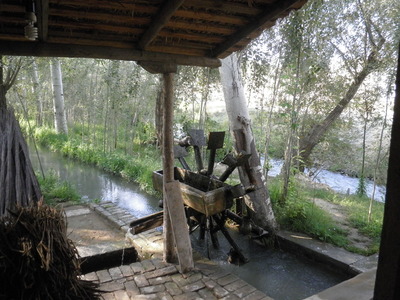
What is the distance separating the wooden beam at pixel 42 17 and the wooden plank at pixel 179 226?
6.99 ft

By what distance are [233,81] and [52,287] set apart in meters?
4.69

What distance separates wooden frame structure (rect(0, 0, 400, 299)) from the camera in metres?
2.21

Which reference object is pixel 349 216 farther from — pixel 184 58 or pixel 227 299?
pixel 184 58

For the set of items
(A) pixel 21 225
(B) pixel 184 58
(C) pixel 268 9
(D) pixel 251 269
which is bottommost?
(D) pixel 251 269

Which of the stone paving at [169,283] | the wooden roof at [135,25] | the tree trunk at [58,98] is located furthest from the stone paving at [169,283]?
the tree trunk at [58,98]

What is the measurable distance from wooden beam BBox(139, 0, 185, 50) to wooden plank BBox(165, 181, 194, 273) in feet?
5.95

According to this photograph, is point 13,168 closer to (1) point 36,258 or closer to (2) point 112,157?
(1) point 36,258

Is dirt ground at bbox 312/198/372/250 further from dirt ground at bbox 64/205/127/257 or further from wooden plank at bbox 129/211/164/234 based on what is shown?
dirt ground at bbox 64/205/127/257

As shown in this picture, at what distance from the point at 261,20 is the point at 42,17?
1.75m

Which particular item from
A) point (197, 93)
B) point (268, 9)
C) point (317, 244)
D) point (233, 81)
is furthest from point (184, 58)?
point (197, 93)

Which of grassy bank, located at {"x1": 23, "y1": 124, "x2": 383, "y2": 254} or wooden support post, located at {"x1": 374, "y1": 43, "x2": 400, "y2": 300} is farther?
grassy bank, located at {"x1": 23, "y1": 124, "x2": 383, "y2": 254}

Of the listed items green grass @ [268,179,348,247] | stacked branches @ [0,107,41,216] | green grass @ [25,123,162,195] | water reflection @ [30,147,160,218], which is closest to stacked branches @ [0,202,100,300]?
stacked branches @ [0,107,41,216]

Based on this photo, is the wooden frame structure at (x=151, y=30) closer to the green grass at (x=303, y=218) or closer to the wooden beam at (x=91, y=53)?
the wooden beam at (x=91, y=53)

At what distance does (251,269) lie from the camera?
495cm
